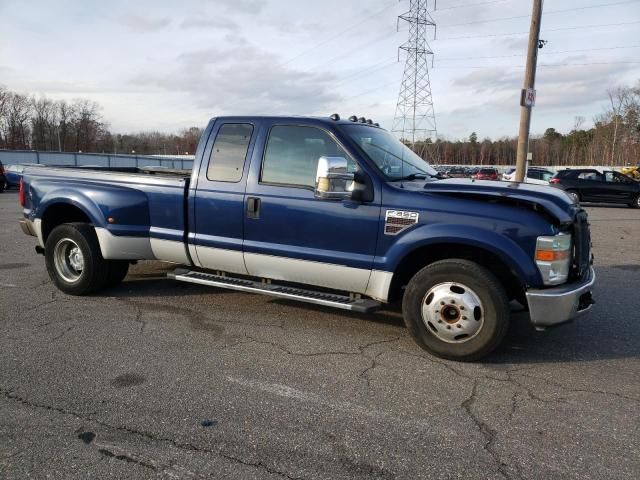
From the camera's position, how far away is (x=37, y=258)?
7855 mm

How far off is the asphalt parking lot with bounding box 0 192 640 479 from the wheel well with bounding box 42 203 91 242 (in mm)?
920

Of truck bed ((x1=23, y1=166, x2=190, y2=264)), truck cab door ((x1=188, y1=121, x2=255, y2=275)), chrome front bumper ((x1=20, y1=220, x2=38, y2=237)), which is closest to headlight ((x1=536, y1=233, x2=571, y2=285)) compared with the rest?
truck cab door ((x1=188, y1=121, x2=255, y2=275))

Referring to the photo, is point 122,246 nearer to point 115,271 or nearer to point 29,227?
point 115,271

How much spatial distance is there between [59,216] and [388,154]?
401 cm

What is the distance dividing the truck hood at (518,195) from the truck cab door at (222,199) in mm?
1806

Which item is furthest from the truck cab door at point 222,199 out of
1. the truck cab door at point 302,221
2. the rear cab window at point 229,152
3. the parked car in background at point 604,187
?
the parked car in background at point 604,187

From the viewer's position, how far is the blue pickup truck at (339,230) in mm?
3910

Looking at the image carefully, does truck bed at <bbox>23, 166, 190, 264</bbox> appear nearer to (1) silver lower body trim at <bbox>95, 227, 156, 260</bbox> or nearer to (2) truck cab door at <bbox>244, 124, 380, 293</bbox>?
(1) silver lower body trim at <bbox>95, 227, 156, 260</bbox>

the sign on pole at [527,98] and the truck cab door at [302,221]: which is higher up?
the sign on pole at [527,98]

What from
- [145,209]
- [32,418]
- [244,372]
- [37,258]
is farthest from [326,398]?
[37,258]

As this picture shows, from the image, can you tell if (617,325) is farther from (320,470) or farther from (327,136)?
(320,470)

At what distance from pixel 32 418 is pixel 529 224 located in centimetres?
365

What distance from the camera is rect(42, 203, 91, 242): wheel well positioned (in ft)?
19.4

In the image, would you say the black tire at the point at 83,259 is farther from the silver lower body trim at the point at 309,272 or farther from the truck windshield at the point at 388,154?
the truck windshield at the point at 388,154
